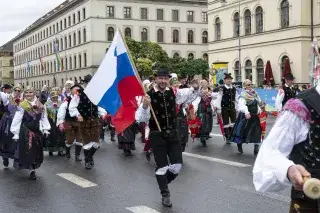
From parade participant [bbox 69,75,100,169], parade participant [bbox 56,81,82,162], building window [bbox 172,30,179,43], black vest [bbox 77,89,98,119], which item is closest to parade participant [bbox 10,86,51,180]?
parade participant [bbox 69,75,100,169]

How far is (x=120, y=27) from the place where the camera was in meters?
71.3

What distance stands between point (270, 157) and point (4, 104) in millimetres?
9439

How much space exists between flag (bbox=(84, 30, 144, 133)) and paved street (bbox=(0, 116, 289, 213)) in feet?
3.91

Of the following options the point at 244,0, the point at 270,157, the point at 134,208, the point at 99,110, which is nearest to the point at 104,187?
the point at 134,208

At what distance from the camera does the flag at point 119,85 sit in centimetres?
716

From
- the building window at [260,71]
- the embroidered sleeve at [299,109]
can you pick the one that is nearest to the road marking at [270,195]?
the embroidered sleeve at [299,109]

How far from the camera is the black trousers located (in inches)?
273

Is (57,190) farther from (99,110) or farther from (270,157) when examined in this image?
(270,157)

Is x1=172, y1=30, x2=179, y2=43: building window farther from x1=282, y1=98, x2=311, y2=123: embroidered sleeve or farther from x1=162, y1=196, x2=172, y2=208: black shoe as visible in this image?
x1=282, y1=98, x2=311, y2=123: embroidered sleeve

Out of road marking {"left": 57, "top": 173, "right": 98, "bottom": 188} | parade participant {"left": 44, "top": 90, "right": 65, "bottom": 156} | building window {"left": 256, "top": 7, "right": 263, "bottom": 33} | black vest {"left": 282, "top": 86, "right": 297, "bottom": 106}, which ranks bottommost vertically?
road marking {"left": 57, "top": 173, "right": 98, "bottom": 188}

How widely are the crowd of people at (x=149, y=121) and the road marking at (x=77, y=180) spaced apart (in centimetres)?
54

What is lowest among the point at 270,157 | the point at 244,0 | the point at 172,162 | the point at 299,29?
the point at 172,162

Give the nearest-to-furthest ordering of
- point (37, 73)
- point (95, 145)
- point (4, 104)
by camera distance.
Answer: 1. point (95, 145)
2. point (4, 104)
3. point (37, 73)

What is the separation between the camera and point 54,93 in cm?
1355
